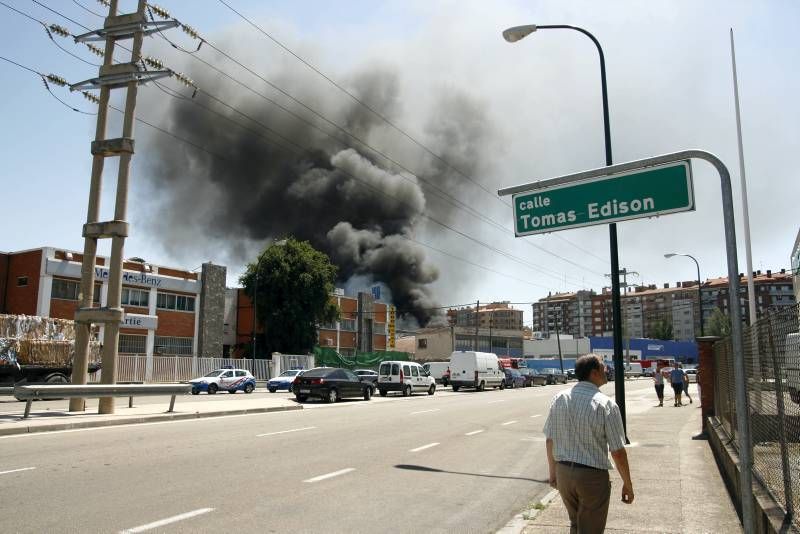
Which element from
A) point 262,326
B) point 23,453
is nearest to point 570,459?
point 23,453

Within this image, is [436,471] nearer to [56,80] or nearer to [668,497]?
[668,497]

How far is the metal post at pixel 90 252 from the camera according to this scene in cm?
1714

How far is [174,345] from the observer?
152 ft

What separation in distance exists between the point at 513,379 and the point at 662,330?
96.2m

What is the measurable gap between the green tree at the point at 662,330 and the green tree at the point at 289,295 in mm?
95218

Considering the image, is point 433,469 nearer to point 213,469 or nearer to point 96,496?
point 213,469

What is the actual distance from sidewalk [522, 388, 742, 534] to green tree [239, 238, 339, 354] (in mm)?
43451

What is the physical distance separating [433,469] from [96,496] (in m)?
4.69

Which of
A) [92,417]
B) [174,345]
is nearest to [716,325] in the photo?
[174,345]

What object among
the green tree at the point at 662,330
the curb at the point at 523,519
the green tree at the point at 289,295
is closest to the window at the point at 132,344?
the green tree at the point at 289,295

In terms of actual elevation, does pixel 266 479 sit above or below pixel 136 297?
below

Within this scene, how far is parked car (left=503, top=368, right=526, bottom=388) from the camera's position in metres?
46.4

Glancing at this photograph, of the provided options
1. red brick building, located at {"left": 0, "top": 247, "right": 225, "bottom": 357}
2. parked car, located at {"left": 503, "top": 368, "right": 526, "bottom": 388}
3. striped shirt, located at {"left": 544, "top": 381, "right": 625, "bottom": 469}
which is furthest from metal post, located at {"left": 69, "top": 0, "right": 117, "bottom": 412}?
parked car, located at {"left": 503, "top": 368, "right": 526, "bottom": 388}

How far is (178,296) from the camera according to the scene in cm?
4662
